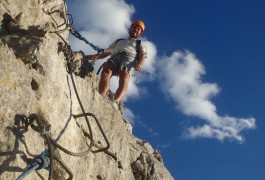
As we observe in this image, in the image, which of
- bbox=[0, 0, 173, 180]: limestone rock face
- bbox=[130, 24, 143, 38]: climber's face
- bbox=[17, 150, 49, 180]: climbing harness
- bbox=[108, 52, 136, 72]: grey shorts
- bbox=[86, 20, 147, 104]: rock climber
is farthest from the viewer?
bbox=[130, 24, 143, 38]: climber's face

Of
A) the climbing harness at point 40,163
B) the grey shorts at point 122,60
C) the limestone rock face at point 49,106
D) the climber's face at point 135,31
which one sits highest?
the climber's face at point 135,31

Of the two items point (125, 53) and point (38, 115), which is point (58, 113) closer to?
point (38, 115)

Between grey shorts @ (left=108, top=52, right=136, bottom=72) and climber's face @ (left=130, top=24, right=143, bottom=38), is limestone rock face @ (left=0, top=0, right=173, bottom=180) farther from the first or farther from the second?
climber's face @ (left=130, top=24, right=143, bottom=38)

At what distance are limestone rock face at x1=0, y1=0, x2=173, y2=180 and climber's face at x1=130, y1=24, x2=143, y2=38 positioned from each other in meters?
2.60

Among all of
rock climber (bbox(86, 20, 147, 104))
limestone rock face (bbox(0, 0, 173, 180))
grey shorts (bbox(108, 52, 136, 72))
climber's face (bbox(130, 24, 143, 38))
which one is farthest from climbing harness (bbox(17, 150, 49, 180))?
climber's face (bbox(130, 24, 143, 38))

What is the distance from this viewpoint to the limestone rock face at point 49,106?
5.68m

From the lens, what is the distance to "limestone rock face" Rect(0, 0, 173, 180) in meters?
5.68

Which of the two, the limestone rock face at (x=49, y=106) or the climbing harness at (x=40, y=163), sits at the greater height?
the limestone rock face at (x=49, y=106)

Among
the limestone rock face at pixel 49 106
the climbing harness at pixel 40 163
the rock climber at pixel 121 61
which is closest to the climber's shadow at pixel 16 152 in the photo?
the limestone rock face at pixel 49 106

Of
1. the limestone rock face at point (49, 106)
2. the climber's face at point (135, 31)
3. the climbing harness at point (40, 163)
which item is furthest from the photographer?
the climber's face at point (135, 31)

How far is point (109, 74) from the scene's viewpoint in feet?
32.3

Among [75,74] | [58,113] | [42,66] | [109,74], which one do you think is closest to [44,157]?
[58,113]

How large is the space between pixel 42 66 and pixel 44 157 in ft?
5.89

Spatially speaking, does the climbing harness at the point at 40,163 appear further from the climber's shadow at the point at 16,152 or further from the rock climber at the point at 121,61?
the rock climber at the point at 121,61
